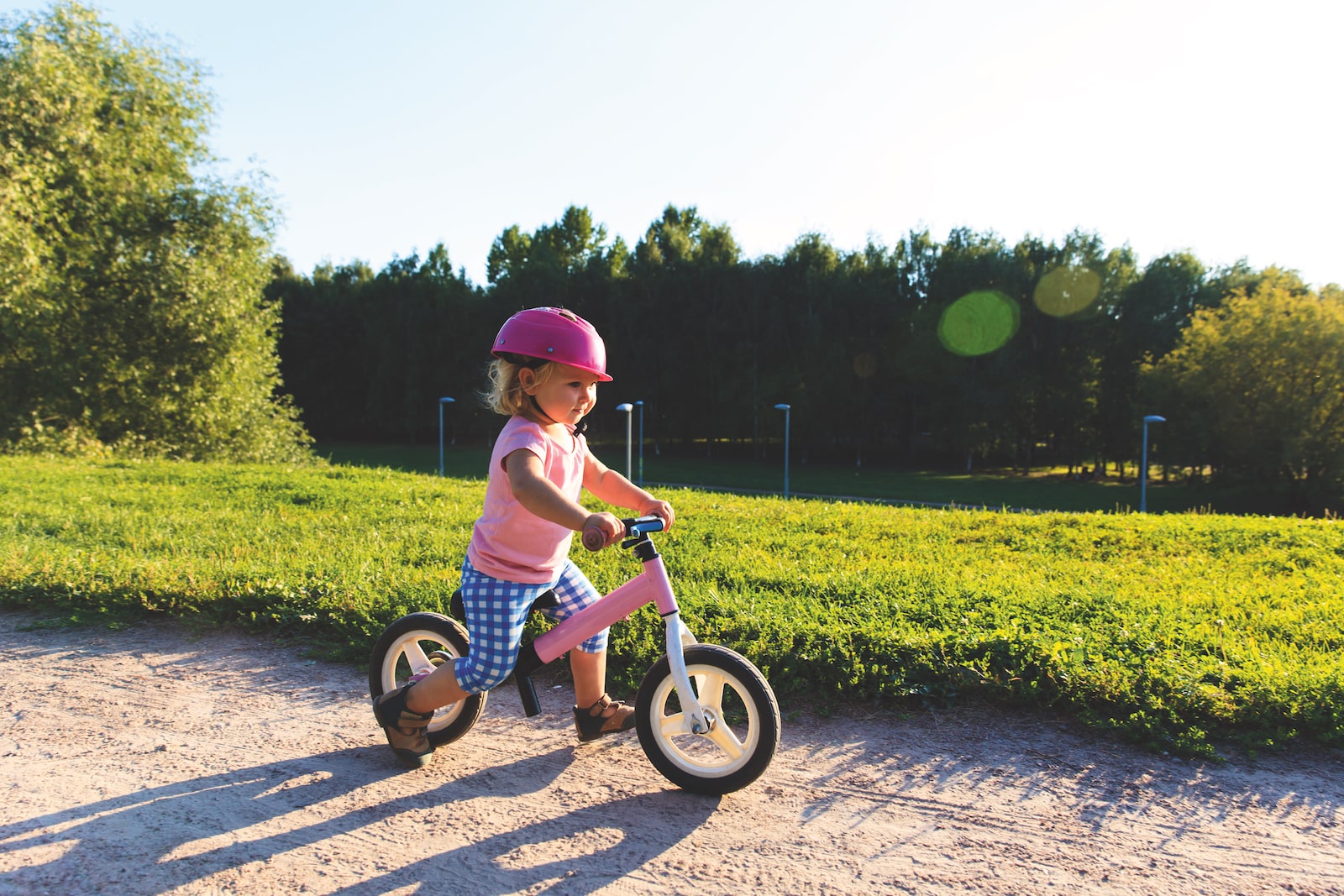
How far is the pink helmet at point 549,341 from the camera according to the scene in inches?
107

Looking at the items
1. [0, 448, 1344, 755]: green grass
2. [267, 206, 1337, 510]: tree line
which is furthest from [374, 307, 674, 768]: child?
[267, 206, 1337, 510]: tree line

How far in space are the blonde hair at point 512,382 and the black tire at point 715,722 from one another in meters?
1.03

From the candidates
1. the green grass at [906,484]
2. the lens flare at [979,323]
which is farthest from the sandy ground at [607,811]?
the lens flare at [979,323]

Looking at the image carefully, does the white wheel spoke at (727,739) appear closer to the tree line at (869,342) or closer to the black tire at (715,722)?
the black tire at (715,722)

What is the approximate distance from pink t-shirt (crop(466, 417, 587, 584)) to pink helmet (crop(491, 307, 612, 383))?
0.84ft

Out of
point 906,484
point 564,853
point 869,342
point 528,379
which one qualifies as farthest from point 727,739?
point 869,342

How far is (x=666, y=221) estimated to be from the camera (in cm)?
5066

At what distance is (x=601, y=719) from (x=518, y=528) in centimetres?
85

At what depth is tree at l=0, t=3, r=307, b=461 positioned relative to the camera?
62.5ft

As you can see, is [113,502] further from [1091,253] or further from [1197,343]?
[1091,253]

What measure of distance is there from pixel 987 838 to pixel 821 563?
3529 millimetres

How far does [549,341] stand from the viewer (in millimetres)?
2727

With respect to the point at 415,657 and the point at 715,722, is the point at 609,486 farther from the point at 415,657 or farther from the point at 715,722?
the point at 415,657

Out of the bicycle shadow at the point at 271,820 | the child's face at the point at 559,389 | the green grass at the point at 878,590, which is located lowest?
the bicycle shadow at the point at 271,820
